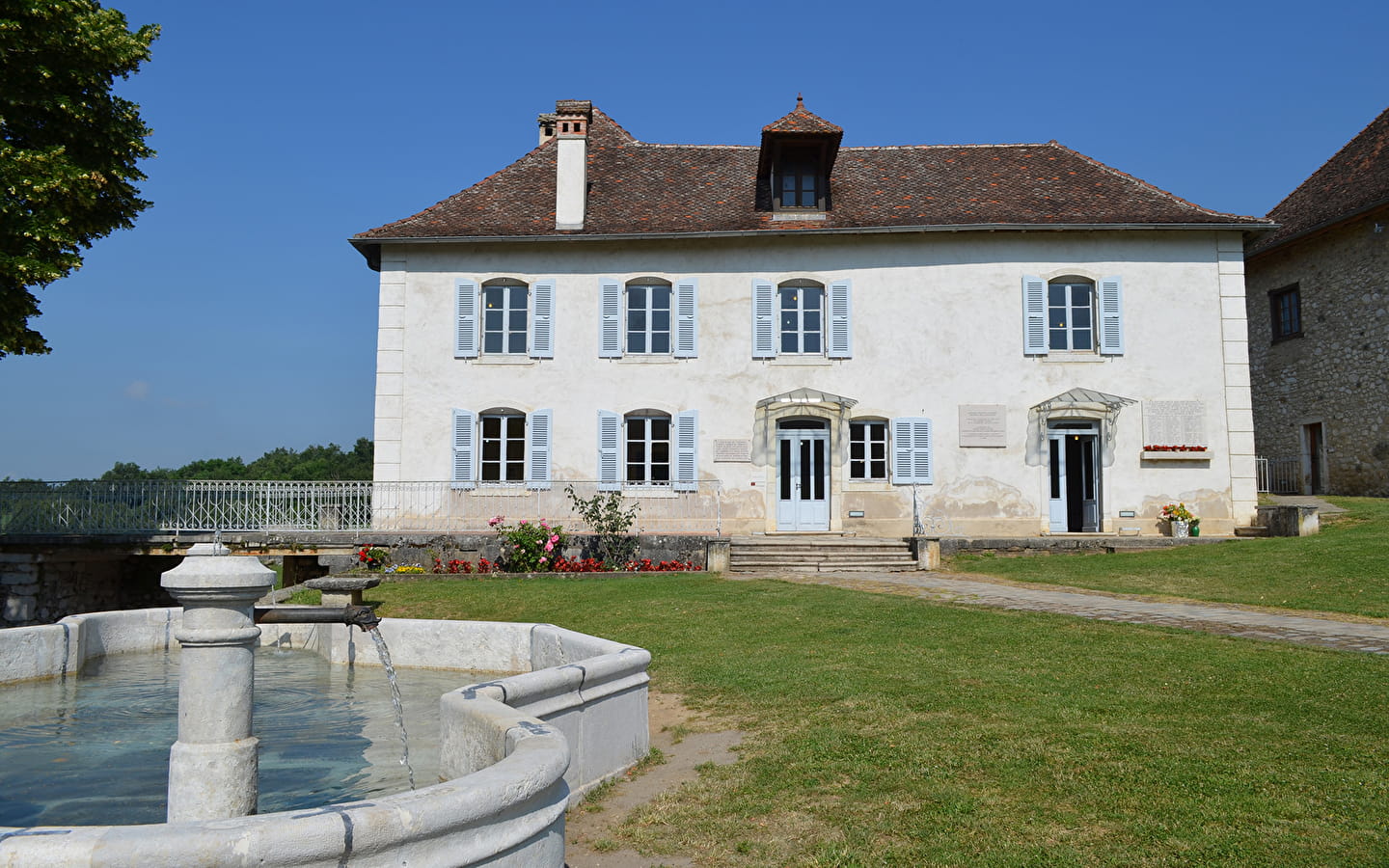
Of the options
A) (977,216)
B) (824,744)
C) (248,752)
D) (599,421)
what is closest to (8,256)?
(599,421)

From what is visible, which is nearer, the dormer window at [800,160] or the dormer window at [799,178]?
the dormer window at [800,160]

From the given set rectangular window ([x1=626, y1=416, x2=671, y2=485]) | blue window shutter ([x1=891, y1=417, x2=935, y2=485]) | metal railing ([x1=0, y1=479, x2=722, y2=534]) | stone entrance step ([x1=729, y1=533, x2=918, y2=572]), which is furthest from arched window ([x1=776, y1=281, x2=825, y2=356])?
stone entrance step ([x1=729, y1=533, x2=918, y2=572])

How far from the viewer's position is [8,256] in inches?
503

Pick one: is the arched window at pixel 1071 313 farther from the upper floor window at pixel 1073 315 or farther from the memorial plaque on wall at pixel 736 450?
the memorial plaque on wall at pixel 736 450

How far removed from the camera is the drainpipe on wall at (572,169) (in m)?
20.5

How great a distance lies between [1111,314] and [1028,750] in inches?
Result: 657

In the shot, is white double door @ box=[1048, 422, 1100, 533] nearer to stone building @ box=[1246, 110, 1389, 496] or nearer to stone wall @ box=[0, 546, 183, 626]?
stone building @ box=[1246, 110, 1389, 496]

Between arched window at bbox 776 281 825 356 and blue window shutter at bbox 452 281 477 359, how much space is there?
6.38 m

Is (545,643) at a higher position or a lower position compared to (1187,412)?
lower

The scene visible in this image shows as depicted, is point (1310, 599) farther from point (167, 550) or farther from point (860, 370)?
point (167, 550)

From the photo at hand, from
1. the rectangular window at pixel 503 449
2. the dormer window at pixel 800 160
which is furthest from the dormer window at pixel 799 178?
the rectangular window at pixel 503 449

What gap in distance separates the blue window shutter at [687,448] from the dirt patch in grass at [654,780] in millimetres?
13046

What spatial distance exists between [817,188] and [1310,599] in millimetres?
12716

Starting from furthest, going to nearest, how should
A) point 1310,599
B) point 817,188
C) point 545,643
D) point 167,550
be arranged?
point 817,188
point 167,550
point 1310,599
point 545,643
